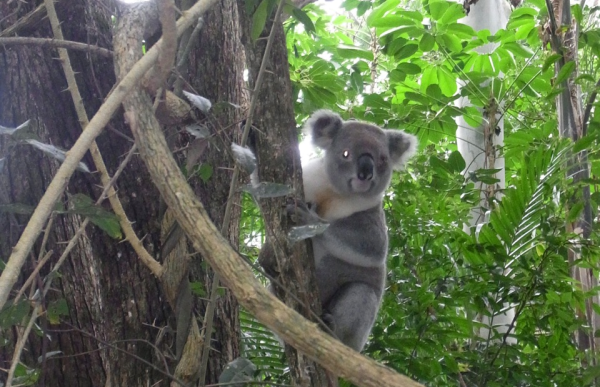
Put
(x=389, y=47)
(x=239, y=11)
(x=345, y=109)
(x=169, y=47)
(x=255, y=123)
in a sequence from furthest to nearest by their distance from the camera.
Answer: (x=345, y=109) < (x=389, y=47) < (x=239, y=11) < (x=255, y=123) < (x=169, y=47)

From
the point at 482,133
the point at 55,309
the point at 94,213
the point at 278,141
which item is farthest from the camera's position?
the point at 482,133

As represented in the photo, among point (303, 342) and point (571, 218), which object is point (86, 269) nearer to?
point (303, 342)

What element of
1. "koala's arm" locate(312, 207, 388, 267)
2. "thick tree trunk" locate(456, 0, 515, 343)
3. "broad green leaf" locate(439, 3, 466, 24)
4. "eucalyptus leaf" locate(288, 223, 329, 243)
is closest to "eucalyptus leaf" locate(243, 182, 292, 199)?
"eucalyptus leaf" locate(288, 223, 329, 243)

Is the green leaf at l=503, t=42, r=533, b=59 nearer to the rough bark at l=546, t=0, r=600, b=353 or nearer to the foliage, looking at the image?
the foliage

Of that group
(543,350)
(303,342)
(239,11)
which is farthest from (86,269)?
(543,350)

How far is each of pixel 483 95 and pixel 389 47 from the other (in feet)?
2.12

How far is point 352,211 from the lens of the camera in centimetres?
365

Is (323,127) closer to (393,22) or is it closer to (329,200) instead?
(329,200)

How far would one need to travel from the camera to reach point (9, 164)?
7.63ft

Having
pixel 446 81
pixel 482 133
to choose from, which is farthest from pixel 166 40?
pixel 482 133

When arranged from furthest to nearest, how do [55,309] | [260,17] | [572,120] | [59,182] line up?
[572,120] < [55,309] < [260,17] < [59,182]

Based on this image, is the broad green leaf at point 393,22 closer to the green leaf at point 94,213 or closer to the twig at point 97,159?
the twig at point 97,159

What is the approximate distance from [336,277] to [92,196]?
1.78 m

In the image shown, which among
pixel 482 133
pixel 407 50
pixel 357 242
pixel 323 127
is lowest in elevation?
pixel 357 242
